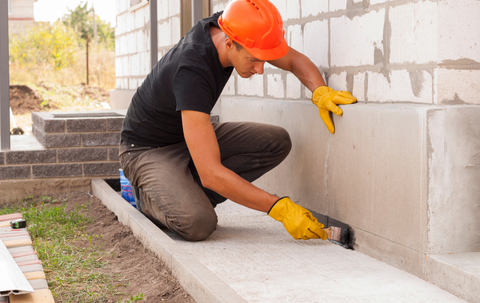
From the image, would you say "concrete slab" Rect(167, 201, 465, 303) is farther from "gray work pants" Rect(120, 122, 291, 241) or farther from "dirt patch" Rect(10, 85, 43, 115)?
"dirt patch" Rect(10, 85, 43, 115)

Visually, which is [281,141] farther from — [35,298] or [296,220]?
[35,298]

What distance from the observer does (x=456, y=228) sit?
2.48 m

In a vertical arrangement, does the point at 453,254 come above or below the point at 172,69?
below

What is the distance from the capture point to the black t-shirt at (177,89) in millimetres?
2898

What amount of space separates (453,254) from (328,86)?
138 cm

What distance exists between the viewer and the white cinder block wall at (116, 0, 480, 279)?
243 cm

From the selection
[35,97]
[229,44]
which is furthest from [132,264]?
[35,97]

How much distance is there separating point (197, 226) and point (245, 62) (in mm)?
1024

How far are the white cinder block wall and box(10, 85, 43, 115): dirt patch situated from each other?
50.7 ft

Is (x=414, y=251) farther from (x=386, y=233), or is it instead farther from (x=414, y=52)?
(x=414, y=52)

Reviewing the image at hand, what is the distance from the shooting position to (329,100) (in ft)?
10.3

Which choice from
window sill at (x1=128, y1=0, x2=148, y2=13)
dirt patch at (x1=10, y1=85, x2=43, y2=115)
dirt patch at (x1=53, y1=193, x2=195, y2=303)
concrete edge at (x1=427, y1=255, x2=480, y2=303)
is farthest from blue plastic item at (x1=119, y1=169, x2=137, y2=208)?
dirt patch at (x1=10, y1=85, x2=43, y2=115)

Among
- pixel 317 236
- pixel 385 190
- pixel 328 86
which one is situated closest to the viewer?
pixel 385 190

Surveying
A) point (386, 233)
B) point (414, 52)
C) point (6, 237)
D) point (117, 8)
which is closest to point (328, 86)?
point (414, 52)
